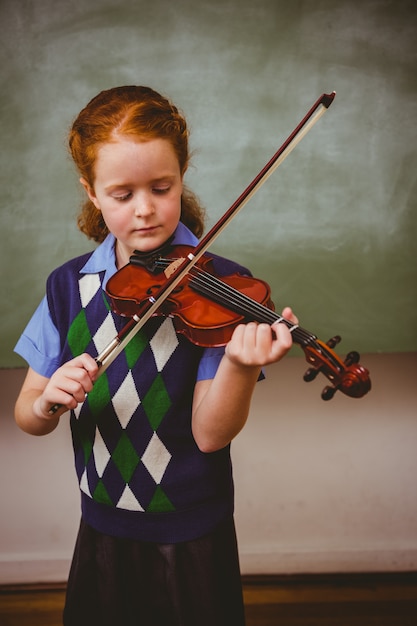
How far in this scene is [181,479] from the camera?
829 millimetres

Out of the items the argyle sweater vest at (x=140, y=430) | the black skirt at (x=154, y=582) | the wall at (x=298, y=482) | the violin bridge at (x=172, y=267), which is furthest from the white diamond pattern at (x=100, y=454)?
the wall at (x=298, y=482)

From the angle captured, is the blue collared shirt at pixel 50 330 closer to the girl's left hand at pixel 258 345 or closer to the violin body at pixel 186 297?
the violin body at pixel 186 297

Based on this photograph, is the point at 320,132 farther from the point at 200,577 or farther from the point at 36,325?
the point at 200,577

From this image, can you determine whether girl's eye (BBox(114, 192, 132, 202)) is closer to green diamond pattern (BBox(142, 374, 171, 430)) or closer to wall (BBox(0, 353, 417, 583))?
green diamond pattern (BBox(142, 374, 171, 430))

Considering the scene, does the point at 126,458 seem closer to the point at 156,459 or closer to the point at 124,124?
the point at 156,459

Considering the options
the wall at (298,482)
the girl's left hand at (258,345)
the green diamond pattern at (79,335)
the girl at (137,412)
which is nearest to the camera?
the girl's left hand at (258,345)

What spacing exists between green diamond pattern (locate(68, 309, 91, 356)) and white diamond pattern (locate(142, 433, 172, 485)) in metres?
0.17

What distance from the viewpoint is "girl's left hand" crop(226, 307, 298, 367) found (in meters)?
0.64

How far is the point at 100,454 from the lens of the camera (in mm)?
853

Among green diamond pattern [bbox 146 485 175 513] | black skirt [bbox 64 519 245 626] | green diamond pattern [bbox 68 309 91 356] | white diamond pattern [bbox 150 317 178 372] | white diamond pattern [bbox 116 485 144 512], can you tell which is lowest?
black skirt [bbox 64 519 245 626]

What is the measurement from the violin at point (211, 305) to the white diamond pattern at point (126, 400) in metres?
0.10

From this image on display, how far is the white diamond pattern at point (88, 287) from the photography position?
2.79 feet

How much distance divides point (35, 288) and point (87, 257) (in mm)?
511

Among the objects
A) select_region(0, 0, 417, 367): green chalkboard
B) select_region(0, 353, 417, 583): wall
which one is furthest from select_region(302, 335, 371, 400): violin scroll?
select_region(0, 353, 417, 583): wall
